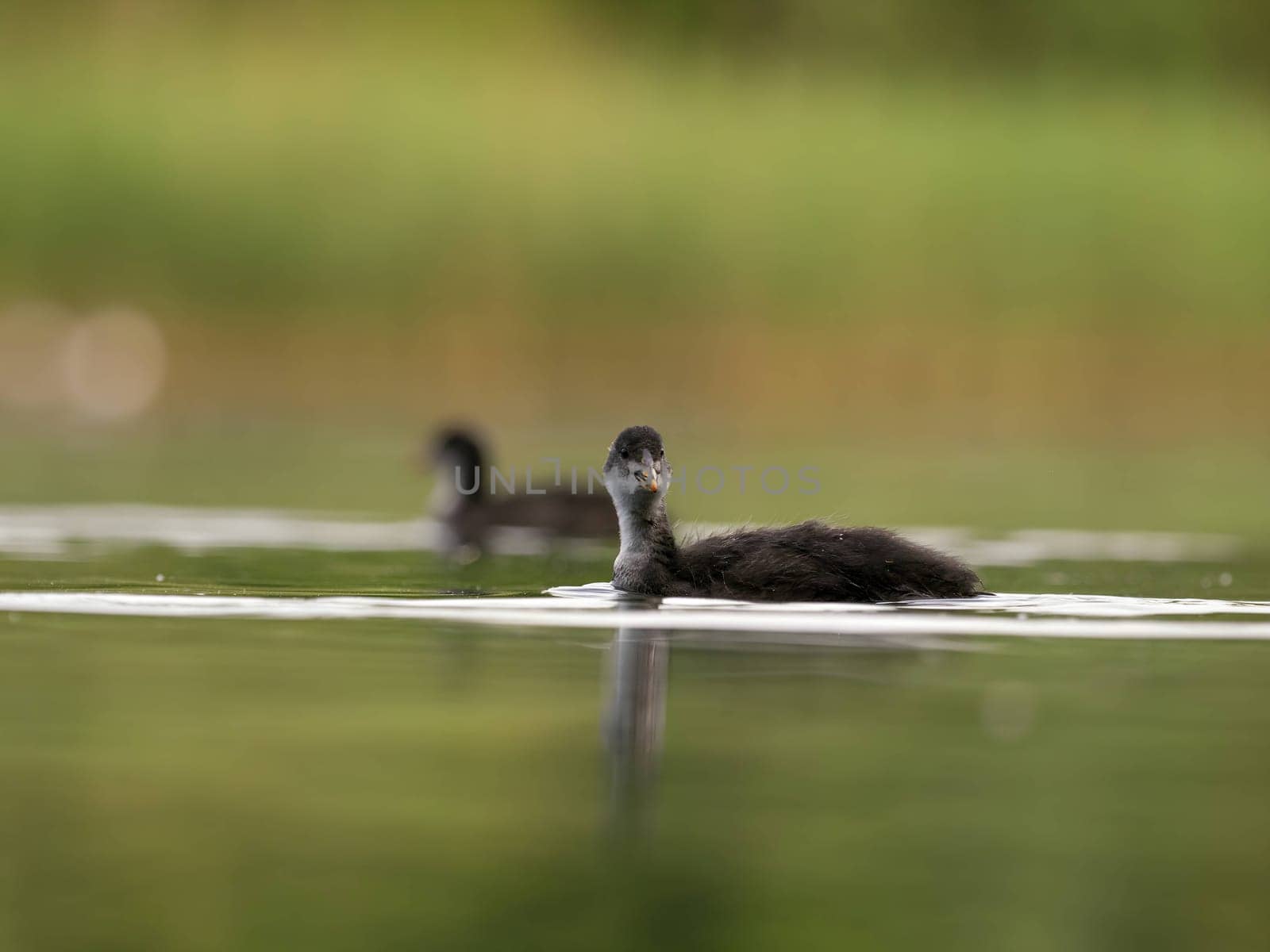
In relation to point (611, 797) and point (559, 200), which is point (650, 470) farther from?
point (559, 200)

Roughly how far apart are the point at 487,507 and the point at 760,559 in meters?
6.96

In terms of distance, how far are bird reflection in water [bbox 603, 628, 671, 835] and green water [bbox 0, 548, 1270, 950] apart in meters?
0.02

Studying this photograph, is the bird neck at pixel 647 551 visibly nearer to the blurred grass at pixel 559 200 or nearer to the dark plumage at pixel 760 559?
the dark plumage at pixel 760 559

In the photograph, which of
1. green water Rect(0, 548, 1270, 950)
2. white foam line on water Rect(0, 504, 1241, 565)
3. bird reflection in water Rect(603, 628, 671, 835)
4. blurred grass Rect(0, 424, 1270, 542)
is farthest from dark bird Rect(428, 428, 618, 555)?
green water Rect(0, 548, 1270, 950)

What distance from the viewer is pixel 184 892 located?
5.22 meters

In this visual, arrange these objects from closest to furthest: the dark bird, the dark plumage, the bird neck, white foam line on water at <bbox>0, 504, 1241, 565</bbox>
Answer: the dark plumage
the bird neck
white foam line on water at <bbox>0, 504, 1241, 565</bbox>
the dark bird

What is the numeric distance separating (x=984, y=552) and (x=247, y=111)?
218 feet

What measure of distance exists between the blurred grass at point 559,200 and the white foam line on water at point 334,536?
151 ft

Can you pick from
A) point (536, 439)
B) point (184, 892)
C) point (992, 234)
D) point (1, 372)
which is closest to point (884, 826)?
point (184, 892)

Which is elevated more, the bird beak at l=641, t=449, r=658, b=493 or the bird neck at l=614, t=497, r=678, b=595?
the bird beak at l=641, t=449, r=658, b=493

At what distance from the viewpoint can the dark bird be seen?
16531 millimetres

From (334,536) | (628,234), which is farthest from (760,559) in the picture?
(628,234)

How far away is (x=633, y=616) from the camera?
32.9 ft

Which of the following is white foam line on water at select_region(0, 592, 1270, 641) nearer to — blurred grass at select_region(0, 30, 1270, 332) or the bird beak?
the bird beak
